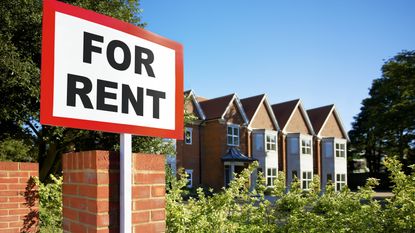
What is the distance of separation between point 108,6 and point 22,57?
12.3 ft

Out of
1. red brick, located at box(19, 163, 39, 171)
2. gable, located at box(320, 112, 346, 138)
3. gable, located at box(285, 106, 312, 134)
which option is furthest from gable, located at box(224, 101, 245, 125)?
red brick, located at box(19, 163, 39, 171)

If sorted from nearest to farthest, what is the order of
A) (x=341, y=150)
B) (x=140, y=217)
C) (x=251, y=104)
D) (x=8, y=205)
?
(x=140, y=217), (x=8, y=205), (x=251, y=104), (x=341, y=150)

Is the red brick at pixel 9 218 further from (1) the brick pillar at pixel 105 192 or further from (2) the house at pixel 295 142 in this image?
(2) the house at pixel 295 142

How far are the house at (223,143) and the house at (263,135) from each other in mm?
1120

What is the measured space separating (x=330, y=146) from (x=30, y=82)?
3920 cm

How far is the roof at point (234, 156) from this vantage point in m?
34.8

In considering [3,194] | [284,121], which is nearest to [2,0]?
[3,194]

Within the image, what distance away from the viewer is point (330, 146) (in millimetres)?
45875

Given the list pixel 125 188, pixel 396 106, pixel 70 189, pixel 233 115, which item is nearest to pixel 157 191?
pixel 125 188

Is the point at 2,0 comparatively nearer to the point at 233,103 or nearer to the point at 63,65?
the point at 63,65

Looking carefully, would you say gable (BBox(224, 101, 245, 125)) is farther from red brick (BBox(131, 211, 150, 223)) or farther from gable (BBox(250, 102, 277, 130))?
red brick (BBox(131, 211, 150, 223))

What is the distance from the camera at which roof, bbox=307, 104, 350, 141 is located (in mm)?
46062

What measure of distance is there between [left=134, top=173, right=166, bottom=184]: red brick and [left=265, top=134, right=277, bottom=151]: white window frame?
36.4 meters

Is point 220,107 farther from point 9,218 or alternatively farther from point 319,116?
point 9,218
